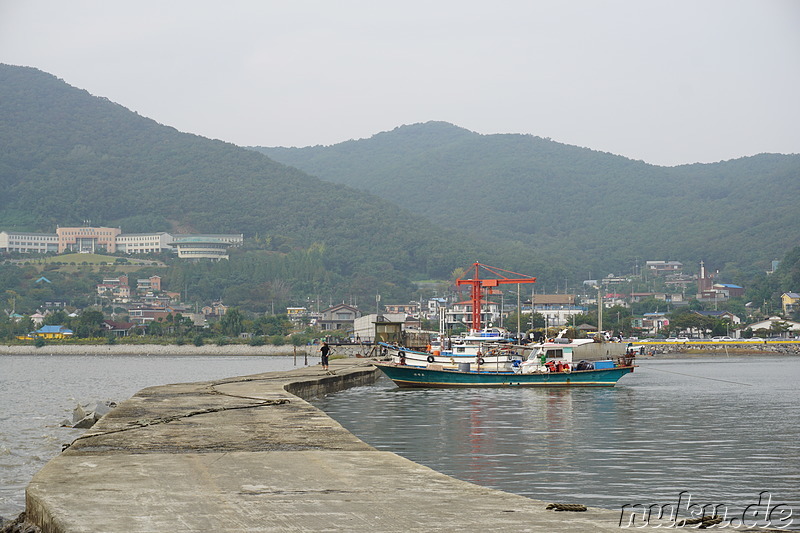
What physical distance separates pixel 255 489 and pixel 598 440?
43.6 ft

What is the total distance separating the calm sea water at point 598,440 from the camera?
50.6 ft

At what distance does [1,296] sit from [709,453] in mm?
187241

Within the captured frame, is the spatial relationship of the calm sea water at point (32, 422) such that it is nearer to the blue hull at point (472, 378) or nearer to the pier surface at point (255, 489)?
the pier surface at point (255, 489)

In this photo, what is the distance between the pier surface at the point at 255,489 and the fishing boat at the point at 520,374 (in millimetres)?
24767

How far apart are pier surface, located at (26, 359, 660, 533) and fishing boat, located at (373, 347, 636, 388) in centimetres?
2477

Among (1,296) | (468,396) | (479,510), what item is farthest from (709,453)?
(1,296)

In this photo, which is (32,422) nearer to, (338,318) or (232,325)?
(232,325)

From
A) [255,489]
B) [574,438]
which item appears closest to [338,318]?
[574,438]

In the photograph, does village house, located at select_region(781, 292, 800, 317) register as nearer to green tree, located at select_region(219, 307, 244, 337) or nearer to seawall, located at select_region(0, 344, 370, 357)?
seawall, located at select_region(0, 344, 370, 357)

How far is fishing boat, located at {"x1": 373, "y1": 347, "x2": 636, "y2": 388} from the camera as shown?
142 ft

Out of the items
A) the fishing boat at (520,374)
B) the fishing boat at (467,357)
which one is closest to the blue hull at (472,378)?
the fishing boat at (520,374)

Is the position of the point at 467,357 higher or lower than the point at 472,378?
higher

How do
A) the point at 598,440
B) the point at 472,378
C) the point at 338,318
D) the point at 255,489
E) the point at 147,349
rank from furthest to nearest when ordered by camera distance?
the point at 338,318 → the point at 147,349 → the point at 472,378 → the point at 598,440 → the point at 255,489

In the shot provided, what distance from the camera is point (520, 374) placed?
43531 mm
